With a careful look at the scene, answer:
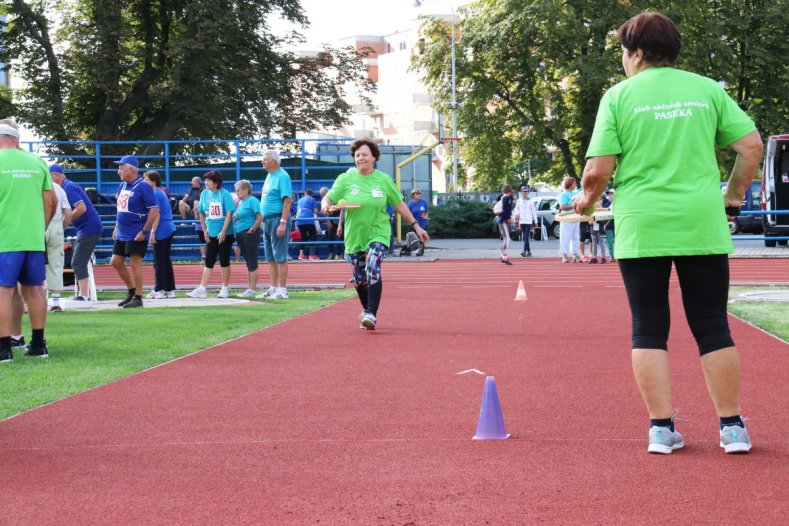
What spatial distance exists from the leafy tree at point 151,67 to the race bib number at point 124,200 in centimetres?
2203

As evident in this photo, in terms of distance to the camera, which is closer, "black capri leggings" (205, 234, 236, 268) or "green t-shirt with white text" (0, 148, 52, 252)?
"green t-shirt with white text" (0, 148, 52, 252)

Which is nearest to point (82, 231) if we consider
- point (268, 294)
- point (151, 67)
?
point (268, 294)

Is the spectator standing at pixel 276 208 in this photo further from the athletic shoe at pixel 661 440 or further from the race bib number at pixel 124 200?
the athletic shoe at pixel 661 440

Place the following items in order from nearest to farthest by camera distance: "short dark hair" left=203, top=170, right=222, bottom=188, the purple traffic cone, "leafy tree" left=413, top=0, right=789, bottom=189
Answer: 1. the purple traffic cone
2. "short dark hair" left=203, top=170, right=222, bottom=188
3. "leafy tree" left=413, top=0, right=789, bottom=189

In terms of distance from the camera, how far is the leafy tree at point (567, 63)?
159ft

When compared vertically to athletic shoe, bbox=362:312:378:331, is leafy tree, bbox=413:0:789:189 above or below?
above

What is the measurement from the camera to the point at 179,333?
37.9ft

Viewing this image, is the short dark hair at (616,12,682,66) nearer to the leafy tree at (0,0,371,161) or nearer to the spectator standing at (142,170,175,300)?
the spectator standing at (142,170,175,300)

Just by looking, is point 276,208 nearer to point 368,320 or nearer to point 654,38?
point 368,320

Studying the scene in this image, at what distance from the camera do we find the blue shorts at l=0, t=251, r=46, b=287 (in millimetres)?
9234

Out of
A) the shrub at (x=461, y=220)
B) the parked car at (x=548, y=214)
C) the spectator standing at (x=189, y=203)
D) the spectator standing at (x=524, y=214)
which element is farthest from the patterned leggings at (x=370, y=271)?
the shrub at (x=461, y=220)

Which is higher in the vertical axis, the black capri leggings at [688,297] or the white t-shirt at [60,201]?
the white t-shirt at [60,201]

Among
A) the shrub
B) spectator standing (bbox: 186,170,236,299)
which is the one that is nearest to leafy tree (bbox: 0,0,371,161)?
the shrub

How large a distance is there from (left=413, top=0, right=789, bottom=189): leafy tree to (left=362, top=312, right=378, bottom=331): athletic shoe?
120 ft
